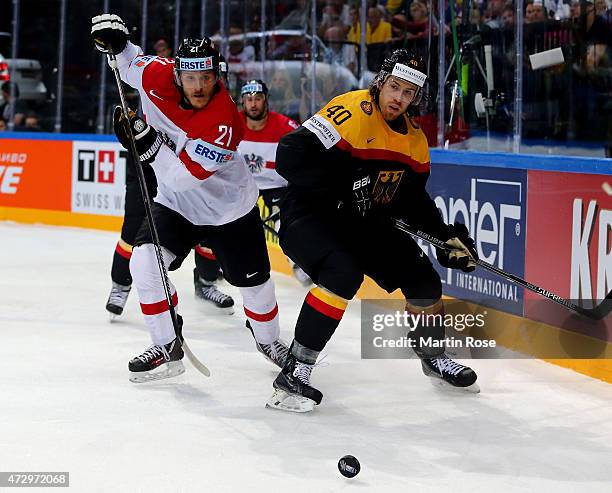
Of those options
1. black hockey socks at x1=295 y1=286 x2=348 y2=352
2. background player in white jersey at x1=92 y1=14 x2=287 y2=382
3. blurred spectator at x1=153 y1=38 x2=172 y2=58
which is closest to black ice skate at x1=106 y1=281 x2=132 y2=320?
background player in white jersey at x1=92 y1=14 x2=287 y2=382

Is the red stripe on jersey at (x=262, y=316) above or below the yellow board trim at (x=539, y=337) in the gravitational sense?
above

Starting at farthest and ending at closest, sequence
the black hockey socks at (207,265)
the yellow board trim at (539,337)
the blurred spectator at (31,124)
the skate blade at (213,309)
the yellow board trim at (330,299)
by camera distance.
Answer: the blurred spectator at (31,124)
the black hockey socks at (207,265)
the skate blade at (213,309)
the yellow board trim at (539,337)
the yellow board trim at (330,299)

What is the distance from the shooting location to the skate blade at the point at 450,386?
3.58 m

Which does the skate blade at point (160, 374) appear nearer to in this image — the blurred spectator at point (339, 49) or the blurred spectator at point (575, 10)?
the blurred spectator at point (575, 10)

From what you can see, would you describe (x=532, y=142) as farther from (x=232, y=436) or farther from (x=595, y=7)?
(x=232, y=436)

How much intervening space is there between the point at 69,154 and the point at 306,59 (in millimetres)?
2426

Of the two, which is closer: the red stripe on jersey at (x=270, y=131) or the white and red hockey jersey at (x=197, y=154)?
the white and red hockey jersey at (x=197, y=154)

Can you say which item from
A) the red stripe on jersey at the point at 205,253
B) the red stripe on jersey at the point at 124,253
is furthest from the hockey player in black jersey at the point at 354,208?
the red stripe on jersey at the point at 205,253

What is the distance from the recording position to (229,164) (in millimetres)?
3742

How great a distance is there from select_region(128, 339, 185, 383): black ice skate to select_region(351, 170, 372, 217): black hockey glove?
31.0 inches

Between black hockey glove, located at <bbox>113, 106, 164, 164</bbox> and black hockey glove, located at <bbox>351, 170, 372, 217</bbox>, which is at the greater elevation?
black hockey glove, located at <bbox>113, 106, 164, 164</bbox>

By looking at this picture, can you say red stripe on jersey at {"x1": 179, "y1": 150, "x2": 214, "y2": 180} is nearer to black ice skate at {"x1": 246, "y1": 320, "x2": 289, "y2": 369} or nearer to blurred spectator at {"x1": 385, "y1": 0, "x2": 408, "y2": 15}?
black ice skate at {"x1": 246, "y1": 320, "x2": 289, "y2": 369}

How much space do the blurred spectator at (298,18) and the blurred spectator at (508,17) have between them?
224cm

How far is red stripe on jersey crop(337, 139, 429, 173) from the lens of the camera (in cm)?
328
